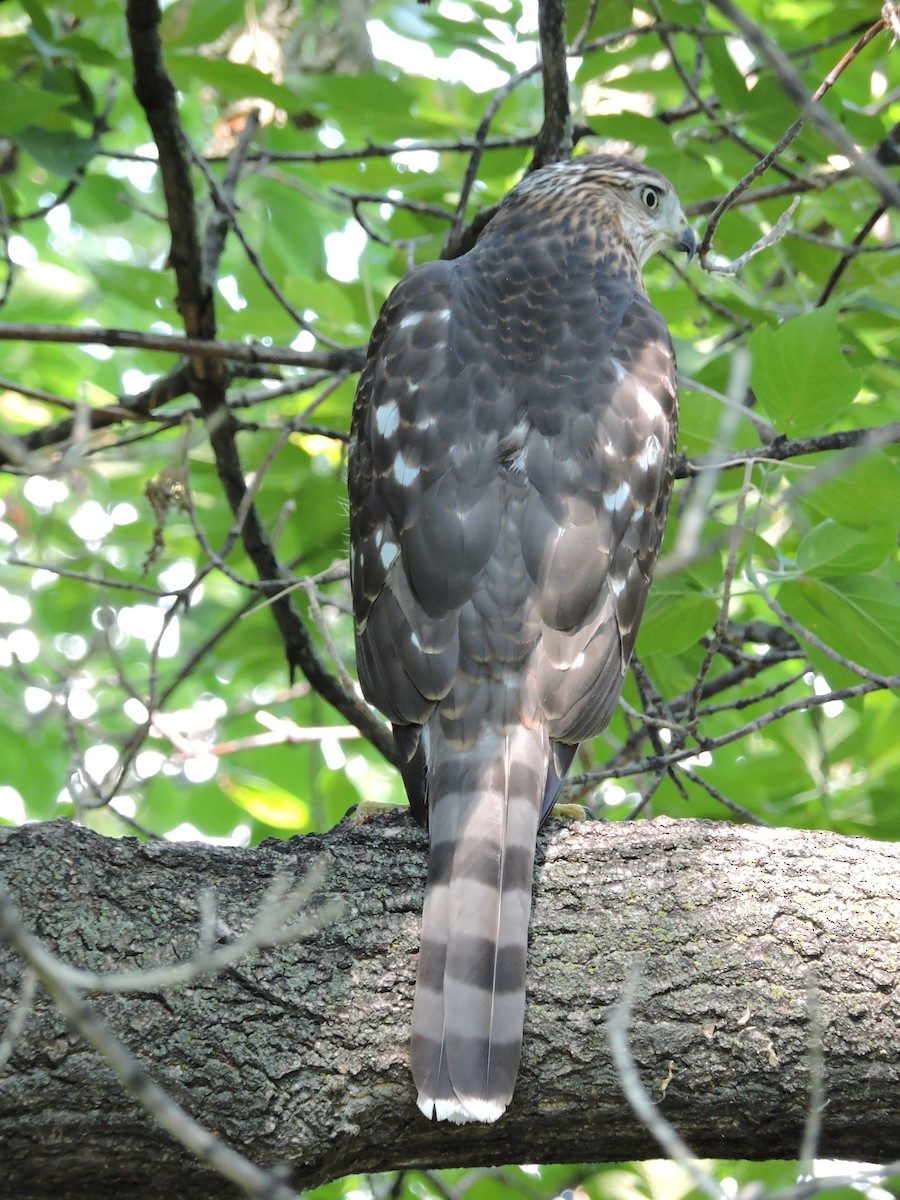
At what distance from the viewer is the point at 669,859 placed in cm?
225

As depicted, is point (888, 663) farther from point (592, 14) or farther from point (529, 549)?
point (592, 14)

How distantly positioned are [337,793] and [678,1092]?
6.65 ft

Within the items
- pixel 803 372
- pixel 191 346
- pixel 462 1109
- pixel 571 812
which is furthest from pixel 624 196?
pixel 462 1109

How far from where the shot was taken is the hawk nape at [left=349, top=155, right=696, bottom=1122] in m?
2.09

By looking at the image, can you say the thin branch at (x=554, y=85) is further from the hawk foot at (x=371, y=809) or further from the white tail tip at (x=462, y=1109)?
the white tail tip at (x=462, y=1109)

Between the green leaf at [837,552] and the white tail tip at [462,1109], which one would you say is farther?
the green leaf at [837,552]

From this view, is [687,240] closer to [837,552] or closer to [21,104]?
[837,552]

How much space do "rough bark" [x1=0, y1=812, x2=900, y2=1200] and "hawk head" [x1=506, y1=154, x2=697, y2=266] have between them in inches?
89.1

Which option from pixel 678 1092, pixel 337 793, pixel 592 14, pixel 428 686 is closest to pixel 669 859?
pixel 678 1092

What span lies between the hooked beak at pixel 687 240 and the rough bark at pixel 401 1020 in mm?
2205

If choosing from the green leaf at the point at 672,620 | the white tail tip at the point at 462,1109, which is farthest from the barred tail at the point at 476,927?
the green leaf at the point at 672,620

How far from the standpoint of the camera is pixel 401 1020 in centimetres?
203

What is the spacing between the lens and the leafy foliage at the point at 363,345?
3018 mm

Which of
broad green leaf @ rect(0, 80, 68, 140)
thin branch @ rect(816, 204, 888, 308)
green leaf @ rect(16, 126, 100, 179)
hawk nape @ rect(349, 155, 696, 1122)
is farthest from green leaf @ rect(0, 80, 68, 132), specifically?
thin branch @ rect(816, 204, 888, 308)
